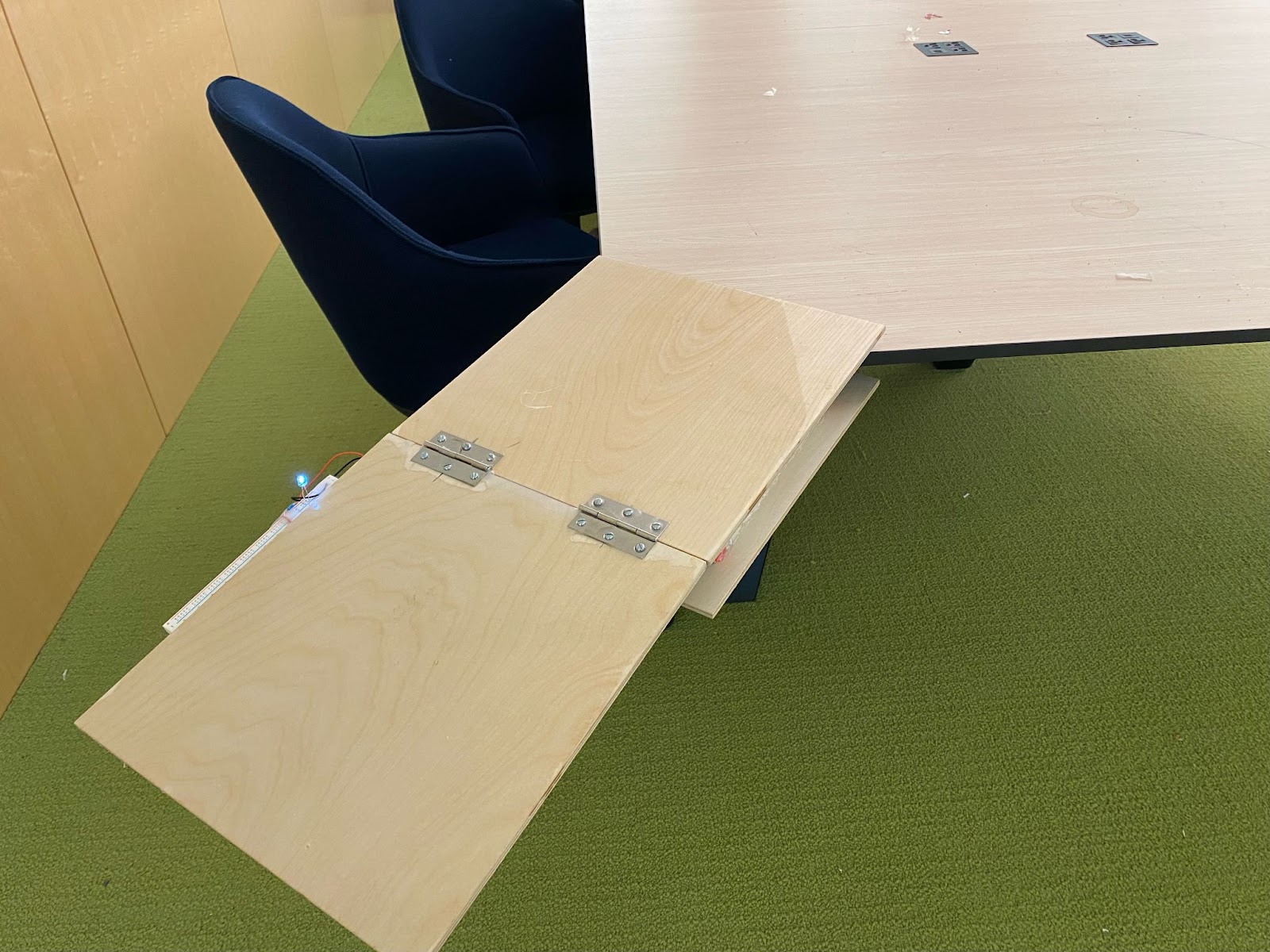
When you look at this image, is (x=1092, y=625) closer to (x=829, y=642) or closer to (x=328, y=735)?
(x=829, y=642)

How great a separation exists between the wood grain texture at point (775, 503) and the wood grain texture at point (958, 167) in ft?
0.41

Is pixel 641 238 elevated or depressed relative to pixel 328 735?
elevated

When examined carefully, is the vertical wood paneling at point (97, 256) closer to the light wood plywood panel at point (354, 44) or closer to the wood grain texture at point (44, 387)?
the wood grain texture at point (44, 387)

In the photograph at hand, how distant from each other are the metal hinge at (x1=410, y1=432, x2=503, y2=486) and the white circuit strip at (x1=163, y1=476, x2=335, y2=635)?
4.0 inches

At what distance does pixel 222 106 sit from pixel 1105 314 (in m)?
1.20

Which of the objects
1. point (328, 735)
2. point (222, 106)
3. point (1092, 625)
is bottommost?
point (1092, 625)

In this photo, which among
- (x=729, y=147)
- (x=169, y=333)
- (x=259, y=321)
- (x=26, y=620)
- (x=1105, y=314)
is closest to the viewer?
(x=1105, y=314)

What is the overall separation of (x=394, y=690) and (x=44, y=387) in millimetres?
1313

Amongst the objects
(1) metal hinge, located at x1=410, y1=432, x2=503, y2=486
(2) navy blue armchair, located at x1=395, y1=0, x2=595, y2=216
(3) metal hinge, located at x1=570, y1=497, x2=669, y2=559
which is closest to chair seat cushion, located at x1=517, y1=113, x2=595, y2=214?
→ (2) navy blue armchair, located at x1=395, y1=0, x2=595, y2=216

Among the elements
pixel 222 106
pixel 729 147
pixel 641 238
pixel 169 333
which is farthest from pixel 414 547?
pixel 169 333

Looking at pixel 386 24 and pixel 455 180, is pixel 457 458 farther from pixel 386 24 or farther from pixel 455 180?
pixel 386 24

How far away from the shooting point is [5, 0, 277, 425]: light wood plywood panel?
5.34 feet

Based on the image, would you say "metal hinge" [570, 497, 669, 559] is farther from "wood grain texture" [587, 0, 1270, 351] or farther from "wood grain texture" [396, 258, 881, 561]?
"wood grain texture" [587, 0, 1270, 351]

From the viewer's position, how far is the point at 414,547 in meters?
0.78
